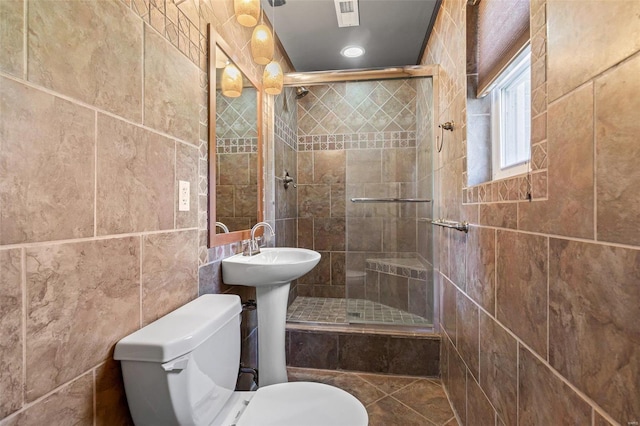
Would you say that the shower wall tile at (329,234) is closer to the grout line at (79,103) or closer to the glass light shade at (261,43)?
the glass light shade at (261,43)

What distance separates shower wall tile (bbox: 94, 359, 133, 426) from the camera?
0.75 meters

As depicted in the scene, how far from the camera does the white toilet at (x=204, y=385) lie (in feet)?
2.53

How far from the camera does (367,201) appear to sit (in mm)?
2641

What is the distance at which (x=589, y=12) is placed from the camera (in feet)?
2.04

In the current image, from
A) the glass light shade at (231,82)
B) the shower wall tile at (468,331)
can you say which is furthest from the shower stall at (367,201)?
the glass light shade at (231,82)

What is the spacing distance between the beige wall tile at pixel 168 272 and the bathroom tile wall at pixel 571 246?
1.19 m

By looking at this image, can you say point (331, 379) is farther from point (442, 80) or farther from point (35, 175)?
point (442, 80)

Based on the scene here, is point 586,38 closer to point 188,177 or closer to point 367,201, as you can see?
point 188,177

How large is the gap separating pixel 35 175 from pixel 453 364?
1.98m

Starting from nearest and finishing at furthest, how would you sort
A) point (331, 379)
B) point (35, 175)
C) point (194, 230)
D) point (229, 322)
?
point (35, 175)
point (229, 322)
point (194, 230)
point (331, 379)

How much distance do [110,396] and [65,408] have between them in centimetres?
14

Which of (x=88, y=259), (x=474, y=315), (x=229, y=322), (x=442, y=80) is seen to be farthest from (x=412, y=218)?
(x=88, y=259)

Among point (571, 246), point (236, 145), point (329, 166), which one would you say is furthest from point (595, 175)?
point (329, 166)

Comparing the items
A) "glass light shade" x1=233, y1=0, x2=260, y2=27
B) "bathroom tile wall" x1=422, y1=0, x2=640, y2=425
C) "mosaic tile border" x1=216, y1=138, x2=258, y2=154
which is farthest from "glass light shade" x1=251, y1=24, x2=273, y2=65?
"bathroom tile wall" x1=422, y1=0, x2=640, y2=425
